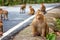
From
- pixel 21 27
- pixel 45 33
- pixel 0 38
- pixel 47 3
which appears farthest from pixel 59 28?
pixel 47 3

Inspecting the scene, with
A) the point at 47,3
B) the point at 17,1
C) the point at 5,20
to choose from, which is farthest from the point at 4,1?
the point at 5,20

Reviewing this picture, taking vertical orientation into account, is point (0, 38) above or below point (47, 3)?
above

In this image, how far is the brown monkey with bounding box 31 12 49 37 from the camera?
6.52 metres

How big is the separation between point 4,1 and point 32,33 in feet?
28.3

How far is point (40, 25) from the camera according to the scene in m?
6.63

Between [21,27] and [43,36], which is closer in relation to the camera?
[43,36]

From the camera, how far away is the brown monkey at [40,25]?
21.4 feet

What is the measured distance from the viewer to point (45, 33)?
671cm

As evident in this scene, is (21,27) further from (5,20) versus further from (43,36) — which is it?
(5,20)

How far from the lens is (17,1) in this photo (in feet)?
51.0

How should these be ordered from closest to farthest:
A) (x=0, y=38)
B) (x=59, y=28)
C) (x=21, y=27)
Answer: (x=0, y=38), (x=21, y=27), (x=59, y=28)

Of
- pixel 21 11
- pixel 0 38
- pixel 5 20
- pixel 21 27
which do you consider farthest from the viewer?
pixel 21 11

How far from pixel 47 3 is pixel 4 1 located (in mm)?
2394

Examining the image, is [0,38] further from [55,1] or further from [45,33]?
[55,1]
